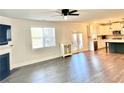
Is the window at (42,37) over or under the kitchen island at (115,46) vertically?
over

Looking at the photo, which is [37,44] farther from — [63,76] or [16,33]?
[63,76]

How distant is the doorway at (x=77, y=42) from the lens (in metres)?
11.7

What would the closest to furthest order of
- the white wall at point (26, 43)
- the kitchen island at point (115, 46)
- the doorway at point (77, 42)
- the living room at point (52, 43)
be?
the living room at point (52, 43)
the white wall at point (26, 43)
the kitchen island at point (115, 46)
the doorway at point (77, 42)

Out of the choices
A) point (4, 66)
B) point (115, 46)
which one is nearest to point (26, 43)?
point (4, 66)

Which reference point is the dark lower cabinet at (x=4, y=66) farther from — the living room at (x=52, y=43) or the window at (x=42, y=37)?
the window at (x=42, y=37)

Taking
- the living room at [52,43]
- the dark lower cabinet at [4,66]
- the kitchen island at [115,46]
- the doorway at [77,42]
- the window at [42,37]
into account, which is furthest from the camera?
the doorway at [77,42]

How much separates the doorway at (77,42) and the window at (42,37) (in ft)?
7.50

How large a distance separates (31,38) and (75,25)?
168 inches

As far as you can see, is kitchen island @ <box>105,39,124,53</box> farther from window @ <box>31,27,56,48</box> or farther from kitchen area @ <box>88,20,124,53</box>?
window @ <box>31,27,56,48</box>

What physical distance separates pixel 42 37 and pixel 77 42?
12.1ft

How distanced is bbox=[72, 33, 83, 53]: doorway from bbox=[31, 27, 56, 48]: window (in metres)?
2.29

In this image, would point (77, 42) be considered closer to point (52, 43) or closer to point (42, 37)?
point (52, 43)

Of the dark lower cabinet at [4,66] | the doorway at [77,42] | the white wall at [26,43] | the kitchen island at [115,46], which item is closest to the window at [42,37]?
the white wall at [26,43]

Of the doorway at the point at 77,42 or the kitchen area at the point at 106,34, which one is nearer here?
the kitchen area at the point at 106,34
